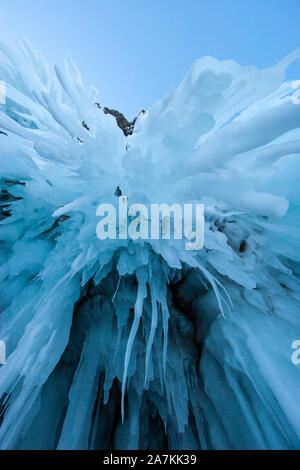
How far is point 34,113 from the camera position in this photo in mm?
1433

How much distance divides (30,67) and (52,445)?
2.38m

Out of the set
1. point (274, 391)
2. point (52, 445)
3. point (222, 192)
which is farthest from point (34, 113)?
point (274, 391)

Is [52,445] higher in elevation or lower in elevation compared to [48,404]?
lower

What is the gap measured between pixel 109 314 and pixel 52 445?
22.6 inches

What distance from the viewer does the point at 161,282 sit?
103 centimetres

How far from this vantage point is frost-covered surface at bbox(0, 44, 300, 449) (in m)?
0.75

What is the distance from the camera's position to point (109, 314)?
107 cm

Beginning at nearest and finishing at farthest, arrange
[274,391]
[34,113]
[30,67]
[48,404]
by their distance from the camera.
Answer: [274,391], [48,404], [34,113], [30,67]

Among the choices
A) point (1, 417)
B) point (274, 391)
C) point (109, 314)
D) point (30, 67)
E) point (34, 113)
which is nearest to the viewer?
point (274, 391)

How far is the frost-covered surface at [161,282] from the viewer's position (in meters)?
0.75

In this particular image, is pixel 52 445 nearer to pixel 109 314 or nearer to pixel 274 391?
pixel 109 314
